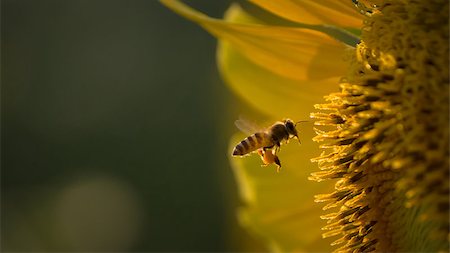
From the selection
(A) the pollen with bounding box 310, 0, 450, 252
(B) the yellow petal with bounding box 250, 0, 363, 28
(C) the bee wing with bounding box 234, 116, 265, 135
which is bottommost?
(A) the pollen with bounding box 310, 0, 450, 252

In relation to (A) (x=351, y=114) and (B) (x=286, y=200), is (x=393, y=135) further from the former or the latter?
(B) (x=286, y=200)

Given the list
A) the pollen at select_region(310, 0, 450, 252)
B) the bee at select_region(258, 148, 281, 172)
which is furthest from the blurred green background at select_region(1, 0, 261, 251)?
the pollen at select_region(310, 0, 450, 252)

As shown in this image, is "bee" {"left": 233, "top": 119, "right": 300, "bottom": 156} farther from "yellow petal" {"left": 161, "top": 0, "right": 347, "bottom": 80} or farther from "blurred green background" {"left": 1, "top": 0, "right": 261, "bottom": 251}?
"blurred green background" {"left": 1, "top": 0, "right": 261, "bottom": 251}

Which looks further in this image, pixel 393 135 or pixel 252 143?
pixel 252 143

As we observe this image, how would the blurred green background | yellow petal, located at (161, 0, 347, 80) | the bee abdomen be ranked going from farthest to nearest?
1. the blurred green background
2. yellow petal, located at (161, 0, 347, 80)
3. the bee abdomen

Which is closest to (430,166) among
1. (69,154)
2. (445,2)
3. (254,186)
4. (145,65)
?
(445,2)

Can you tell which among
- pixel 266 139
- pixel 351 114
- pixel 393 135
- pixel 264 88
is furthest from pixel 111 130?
pixel 393 135

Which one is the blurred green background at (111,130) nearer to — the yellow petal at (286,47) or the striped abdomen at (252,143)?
the yellow petal at (286,47)
